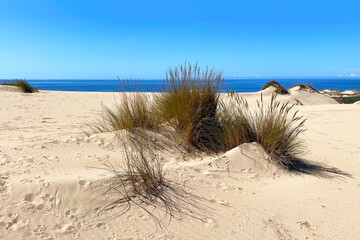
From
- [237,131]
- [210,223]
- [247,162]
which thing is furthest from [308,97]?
[210,223]

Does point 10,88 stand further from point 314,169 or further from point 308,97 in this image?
point 308,97

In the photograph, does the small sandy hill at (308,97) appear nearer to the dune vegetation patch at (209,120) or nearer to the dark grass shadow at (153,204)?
the dune vegetation patch at (209,120)

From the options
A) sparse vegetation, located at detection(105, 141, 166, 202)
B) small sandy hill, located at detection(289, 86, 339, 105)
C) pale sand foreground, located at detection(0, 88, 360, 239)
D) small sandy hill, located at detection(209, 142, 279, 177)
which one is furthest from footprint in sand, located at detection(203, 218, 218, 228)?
small sandy hill, located at detection(289, 86, 339, 105)

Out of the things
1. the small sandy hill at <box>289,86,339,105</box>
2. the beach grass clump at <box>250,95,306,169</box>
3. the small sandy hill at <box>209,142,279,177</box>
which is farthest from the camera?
the small sandy hill at <box>289,86,339,105</box>

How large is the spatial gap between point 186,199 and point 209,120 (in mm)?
1665

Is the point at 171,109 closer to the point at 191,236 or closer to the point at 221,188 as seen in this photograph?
the point at 221,188

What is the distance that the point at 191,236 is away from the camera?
2039 mm

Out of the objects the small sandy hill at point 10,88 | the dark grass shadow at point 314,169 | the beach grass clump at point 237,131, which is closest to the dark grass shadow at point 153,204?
the beach grass clump at point 237,131

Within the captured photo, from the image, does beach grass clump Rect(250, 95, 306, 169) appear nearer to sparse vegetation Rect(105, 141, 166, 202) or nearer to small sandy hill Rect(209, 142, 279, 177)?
small sandy hill Rect(209, 142, 279, 177)

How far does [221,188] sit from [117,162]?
4.40 ft

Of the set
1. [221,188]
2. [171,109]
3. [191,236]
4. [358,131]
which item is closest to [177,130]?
[171,109]

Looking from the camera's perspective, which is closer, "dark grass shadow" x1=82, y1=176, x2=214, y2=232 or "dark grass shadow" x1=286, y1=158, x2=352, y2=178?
"dark grass shadow" x1=82, y1=176, x2=214, y2=232

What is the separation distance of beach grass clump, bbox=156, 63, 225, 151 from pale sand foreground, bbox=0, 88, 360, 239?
0.42 meters

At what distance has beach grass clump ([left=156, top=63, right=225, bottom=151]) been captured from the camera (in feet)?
12.4
